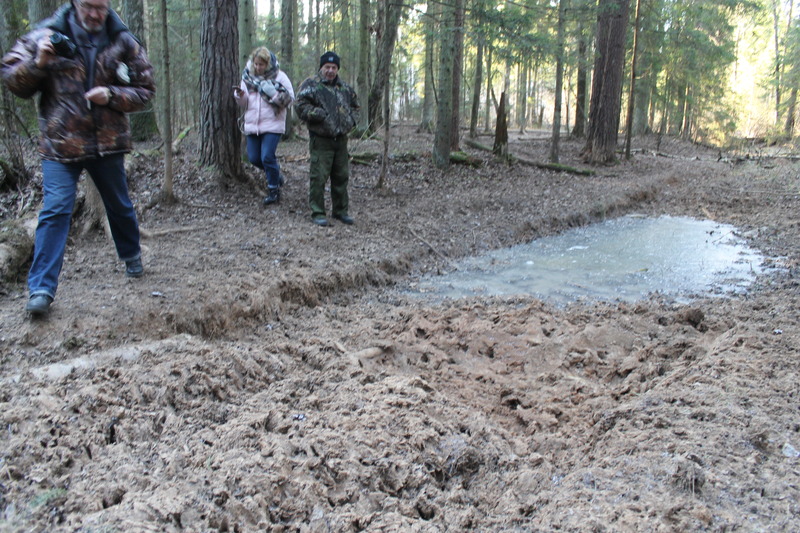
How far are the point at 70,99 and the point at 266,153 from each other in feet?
12.9

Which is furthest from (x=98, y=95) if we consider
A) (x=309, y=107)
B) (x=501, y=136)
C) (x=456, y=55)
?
(x=456, y=55)

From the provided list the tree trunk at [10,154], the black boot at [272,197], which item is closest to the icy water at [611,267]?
the black boot at [272,197]

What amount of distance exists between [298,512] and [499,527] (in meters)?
0.91

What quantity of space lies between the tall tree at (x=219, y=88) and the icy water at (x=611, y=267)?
12.2 feet

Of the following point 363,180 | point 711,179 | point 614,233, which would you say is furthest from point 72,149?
point 711,179

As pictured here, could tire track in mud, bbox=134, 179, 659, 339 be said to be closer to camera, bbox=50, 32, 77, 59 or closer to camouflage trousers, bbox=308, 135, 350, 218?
camouflage trousers, bbox=308, 135, 350, 218

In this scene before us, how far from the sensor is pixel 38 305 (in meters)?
3.94

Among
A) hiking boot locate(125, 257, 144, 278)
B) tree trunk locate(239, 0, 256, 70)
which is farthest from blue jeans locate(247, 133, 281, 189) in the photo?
hiking boot locate(125, 257, 144, 278)

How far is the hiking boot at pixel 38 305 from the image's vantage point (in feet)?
12.9

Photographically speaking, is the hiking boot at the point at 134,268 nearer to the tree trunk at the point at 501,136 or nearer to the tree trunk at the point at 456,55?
the tree trunk at the point at 456,55

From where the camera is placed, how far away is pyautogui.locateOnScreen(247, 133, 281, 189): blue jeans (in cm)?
794

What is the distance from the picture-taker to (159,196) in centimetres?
746

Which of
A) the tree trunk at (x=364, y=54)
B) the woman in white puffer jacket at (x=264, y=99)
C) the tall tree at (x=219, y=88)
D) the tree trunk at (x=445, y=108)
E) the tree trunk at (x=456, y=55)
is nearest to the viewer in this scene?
the woman in white puffer jacket at (x=264, y=99)

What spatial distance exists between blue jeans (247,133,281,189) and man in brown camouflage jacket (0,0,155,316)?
3534mm
